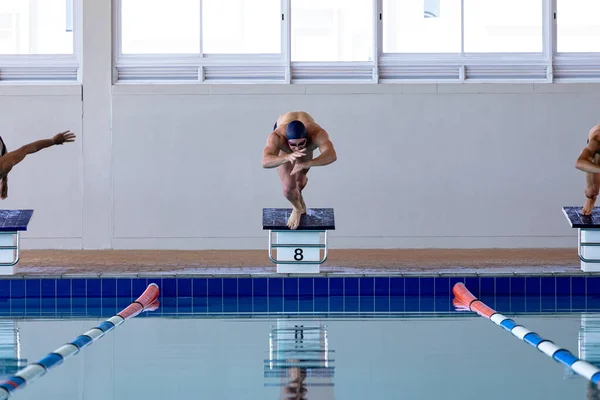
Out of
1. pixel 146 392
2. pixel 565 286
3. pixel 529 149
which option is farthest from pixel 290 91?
pixel 146 392

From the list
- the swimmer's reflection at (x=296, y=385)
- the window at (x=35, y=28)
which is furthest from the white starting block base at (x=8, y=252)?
the swimmer's reflection at (x=296, y=385)

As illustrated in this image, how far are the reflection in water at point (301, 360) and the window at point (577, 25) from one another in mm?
5688

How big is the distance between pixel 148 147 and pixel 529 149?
4.19 meters

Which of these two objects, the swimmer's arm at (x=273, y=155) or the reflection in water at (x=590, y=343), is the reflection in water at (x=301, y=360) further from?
the swimmer's arm at (x=273, y=155)

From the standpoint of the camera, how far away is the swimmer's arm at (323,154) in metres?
6.70

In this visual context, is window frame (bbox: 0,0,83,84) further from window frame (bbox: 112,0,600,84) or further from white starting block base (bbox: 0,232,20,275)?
white starting block base (bbox: 0,232,20,275)

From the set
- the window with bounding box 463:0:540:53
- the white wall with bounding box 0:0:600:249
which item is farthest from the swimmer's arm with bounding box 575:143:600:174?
the window with bounding box 463:0:540:53

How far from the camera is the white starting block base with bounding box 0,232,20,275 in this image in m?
7.12

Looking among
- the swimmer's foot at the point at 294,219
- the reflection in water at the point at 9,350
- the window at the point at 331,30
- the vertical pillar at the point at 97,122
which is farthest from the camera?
the window at the point at 331,30

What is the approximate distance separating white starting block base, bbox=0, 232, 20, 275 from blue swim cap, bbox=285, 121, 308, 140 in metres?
2.35

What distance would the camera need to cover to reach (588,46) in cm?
997

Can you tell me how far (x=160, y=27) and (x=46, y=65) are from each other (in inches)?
52.2

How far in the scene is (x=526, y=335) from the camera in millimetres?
4965

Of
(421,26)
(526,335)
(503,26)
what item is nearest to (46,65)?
(421,26)
